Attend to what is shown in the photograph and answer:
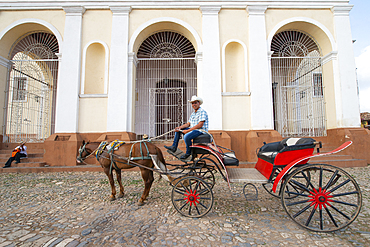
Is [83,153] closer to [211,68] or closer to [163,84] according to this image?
[211,68]

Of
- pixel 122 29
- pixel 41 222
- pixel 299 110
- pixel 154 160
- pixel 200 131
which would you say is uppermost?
pixel 122 29

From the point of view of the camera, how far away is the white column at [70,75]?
24.3 ft

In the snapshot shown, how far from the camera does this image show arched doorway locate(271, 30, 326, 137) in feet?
27.7

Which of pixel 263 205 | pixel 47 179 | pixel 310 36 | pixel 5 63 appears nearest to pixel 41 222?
pixel 47 179

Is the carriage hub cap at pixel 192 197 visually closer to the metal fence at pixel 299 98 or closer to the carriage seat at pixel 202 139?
the carriage seat at pixel 202 139

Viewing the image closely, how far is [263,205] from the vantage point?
3.63m

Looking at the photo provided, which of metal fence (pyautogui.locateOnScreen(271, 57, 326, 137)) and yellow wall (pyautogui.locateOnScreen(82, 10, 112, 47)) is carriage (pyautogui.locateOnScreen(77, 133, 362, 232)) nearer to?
metal fence (pyautogui.locateOnScreen(271, 57, 326, 137))

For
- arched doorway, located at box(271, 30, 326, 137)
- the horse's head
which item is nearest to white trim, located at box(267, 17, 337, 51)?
arched doorway, located at box(271, 30, 326, 137)

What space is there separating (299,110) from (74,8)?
10.0m

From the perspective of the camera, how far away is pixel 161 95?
971 centimetres

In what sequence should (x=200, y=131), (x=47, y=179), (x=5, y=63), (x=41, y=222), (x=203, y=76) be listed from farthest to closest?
(x=5, y=63) → (x=203, y=76) → (x=47, y=179) → (x=200, y=131) → (x=41, y=222)

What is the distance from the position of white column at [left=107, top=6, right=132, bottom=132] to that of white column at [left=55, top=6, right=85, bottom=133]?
1.25 meters

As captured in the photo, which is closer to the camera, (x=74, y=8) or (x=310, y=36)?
(x=74, y=8)

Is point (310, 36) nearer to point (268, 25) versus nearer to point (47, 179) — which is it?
point (268, 25)
